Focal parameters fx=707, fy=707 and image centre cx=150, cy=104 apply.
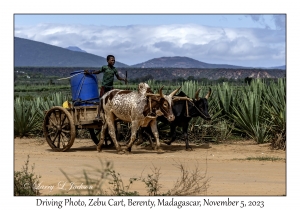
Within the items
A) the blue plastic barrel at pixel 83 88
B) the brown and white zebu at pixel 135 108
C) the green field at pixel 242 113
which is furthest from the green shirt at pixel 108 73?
the green field at pixel 242 113

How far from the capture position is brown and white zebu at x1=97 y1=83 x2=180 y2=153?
1562 centimetres

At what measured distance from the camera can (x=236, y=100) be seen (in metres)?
19.6

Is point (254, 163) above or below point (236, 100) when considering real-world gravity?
below

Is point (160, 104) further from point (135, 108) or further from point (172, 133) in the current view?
point (172, 133)

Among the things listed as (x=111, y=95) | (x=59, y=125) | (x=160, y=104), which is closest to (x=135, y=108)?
(x=160, y=104)

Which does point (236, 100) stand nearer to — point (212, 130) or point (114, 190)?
point (212, 130)

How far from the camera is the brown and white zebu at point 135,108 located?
15617mm

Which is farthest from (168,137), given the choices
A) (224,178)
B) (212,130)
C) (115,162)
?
(224,178)

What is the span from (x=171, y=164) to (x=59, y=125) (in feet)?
11.3
